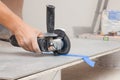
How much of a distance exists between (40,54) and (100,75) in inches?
25.3

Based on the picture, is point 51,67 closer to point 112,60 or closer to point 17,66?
point 17,66

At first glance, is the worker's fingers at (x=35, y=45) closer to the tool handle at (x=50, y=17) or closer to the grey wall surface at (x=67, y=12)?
the tool handle at (x=50, y=17)

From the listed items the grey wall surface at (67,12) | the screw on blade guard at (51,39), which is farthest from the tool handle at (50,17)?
the grey wall surface at (67,12)

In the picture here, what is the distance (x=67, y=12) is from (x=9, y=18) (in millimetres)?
1473

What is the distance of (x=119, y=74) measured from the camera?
1.62 meters

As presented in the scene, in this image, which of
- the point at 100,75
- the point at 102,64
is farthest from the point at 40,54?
the point at 102,64

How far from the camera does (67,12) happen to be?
7.82ft

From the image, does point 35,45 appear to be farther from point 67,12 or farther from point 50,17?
point 67,12

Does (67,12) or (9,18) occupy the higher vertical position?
(9,18)

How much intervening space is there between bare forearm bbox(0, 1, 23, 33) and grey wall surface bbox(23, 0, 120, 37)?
143 centimetres

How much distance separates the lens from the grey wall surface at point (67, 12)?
2318 mm

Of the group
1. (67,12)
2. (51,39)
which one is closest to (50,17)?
(51,39)

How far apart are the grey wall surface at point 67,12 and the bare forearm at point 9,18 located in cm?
143

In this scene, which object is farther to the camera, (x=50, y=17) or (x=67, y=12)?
(x=67, y=12)
